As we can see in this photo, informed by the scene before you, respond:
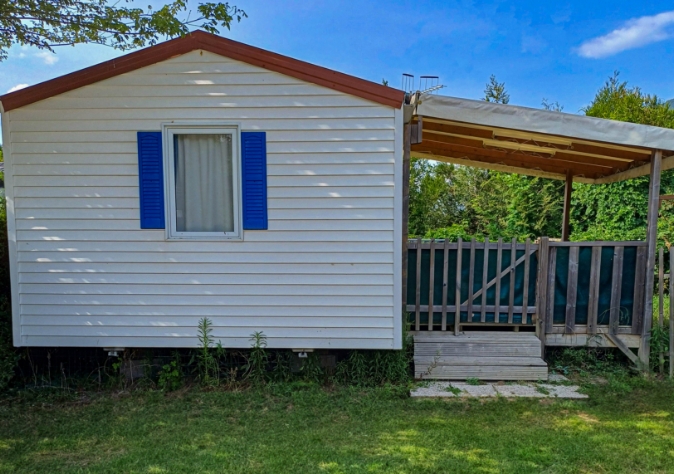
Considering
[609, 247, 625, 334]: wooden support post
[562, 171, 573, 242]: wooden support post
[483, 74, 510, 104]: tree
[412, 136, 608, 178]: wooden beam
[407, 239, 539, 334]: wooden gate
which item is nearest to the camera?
[609, 247, 625, 334]: wooden support post

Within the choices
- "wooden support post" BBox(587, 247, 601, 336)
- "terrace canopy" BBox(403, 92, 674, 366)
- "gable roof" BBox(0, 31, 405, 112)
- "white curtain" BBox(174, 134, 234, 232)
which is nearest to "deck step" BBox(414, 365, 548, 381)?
"wooden support post" BBox(587, 247, 601, 336)

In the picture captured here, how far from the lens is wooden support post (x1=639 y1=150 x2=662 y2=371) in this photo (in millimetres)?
4074

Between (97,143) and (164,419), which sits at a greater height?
(97,143)

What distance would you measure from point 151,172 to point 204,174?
499 mm

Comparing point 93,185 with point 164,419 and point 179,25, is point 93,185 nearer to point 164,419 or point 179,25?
point 179,25

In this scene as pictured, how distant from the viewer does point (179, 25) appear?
3719mm

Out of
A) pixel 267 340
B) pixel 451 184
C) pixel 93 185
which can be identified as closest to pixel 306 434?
pixel 267 340

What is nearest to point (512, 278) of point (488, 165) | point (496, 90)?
point (488, 165)

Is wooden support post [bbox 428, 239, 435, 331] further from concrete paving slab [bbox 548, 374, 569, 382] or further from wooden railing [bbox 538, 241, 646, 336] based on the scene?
concrete paving slab [bbox 548, 374, 569, 382]

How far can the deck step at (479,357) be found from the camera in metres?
4.11

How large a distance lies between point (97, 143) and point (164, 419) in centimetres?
267

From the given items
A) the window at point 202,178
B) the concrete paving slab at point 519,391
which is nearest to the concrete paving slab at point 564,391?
the concrete paving slab at point 519,391

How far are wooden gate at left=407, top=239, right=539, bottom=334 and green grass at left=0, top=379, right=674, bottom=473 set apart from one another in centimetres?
110

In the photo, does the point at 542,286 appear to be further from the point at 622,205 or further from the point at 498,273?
the point at 622,205
